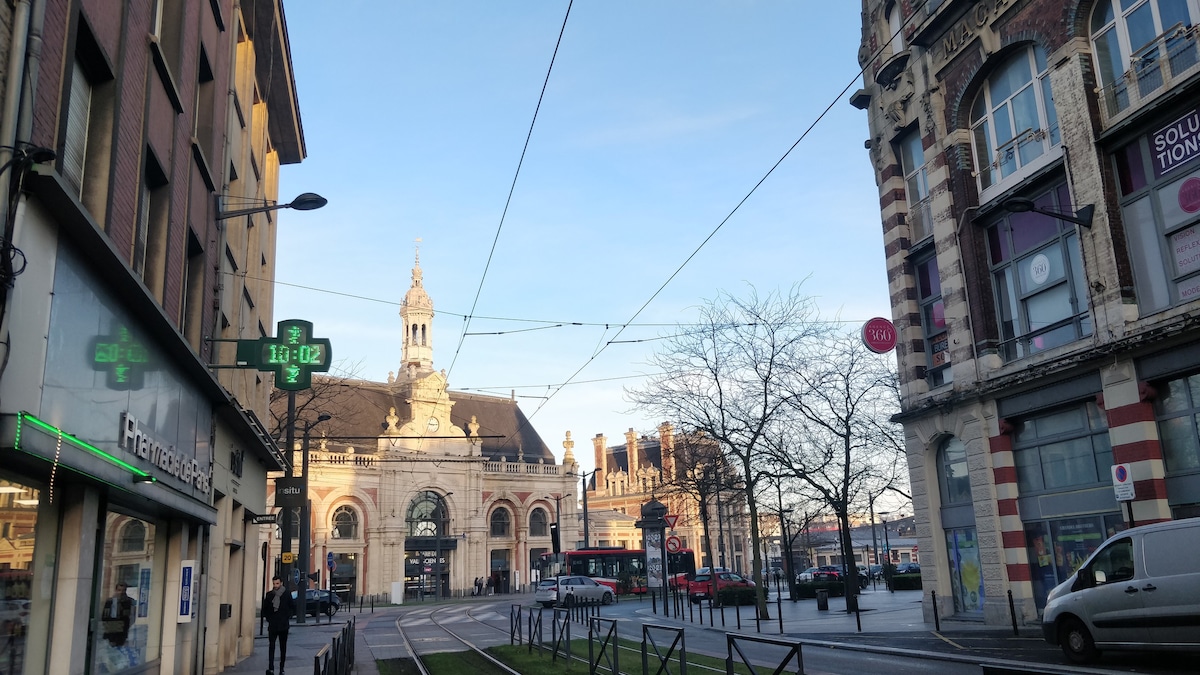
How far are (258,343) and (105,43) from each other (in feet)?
18.5

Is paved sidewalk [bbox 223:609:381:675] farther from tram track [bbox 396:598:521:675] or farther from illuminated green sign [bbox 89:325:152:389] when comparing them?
illuminated green sign [bbox 89:325:152:389]

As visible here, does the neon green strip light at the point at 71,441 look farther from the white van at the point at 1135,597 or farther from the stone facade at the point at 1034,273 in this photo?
the stone facade at the point at 1034,273

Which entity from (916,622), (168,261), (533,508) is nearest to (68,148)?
(168,261)

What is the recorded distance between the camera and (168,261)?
11977 mm

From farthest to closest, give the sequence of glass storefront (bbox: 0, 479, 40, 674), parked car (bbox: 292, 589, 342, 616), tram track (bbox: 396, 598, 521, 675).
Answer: parked car (bbox: 292, 589, 342, 616), tram track (bbox: 396, 598, 521, 675), glass storefront (bbox: 0, 479, 40, 674)

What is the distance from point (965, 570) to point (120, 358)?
18.1 meters

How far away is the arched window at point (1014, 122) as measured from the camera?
18.2 meters

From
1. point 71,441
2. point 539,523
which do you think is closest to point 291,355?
point 71,441

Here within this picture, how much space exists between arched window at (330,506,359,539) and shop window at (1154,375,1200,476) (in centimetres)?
5179

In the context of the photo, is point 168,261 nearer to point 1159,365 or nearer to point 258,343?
point 258,343

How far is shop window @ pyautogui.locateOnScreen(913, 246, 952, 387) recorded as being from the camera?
70.1 feet

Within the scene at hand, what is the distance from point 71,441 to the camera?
744 centimetres

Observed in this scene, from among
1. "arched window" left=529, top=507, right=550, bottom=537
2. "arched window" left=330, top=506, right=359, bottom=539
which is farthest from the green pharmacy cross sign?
"arched window" left=529, top=507, right=550, bottom=537

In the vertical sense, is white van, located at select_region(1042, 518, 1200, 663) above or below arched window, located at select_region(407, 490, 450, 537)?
below
